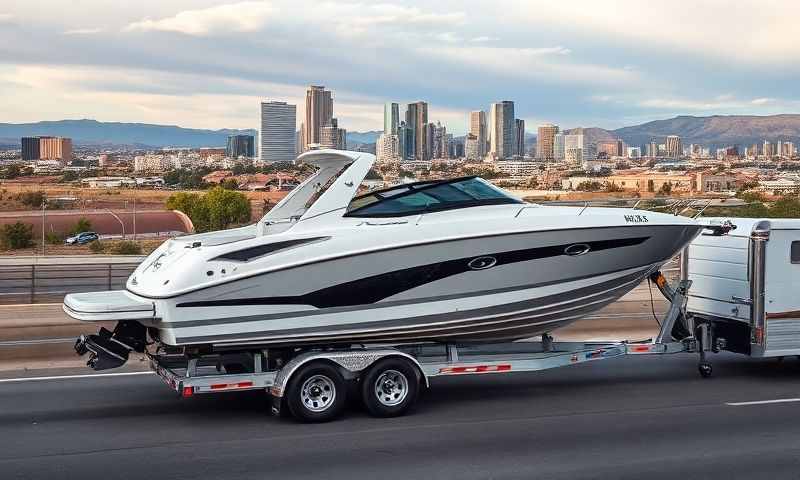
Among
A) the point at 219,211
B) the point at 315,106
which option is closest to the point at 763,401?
the point at 219,211

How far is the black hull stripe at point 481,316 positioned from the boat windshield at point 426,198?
125 centimetres

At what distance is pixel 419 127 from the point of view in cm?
18962

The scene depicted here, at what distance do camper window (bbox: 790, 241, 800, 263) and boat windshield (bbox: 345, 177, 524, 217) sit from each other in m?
3.74

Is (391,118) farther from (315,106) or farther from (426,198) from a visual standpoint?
(426,198)

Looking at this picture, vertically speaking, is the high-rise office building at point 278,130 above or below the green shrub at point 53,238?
above

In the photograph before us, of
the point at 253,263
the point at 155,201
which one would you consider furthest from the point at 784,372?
the point at 155,201

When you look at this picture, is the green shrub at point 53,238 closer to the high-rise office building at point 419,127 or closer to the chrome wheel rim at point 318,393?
the chrome wheel rim at point 318,393

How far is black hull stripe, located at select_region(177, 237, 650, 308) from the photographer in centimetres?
1091

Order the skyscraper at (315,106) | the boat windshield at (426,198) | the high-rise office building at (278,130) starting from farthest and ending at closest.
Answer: the high-rise office building at (278,130)
the skyscraper at (315,106)
the boat windshield at (426,198)

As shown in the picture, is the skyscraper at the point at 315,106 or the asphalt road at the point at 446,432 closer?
the asphalt road at the point at 446,432

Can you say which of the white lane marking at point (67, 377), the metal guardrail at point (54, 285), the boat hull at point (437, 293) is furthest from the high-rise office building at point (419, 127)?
the boat hull at point (437, 293)

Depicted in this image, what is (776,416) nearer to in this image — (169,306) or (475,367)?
(475,367)

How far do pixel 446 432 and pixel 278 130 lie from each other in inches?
7375

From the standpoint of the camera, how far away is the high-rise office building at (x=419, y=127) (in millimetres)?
176500
